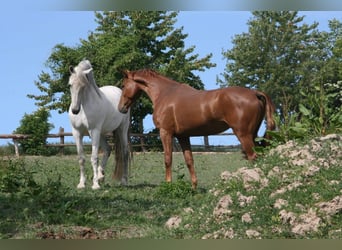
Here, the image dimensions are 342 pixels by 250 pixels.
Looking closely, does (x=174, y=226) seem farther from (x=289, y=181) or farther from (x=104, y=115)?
(x=104, y=115)

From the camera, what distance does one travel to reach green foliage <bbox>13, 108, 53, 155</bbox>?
15887 millimetres

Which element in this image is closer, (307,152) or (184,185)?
(307,152)

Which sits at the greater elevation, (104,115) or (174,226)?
(104,115)

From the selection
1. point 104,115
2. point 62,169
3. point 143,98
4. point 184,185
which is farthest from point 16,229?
point 143,98

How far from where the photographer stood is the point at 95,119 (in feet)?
27.9

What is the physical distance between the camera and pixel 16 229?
5273 millimetres

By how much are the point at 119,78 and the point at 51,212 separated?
16.3 m

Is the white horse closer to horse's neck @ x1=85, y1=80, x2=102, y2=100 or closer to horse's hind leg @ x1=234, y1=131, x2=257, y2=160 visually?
horse's neck @ x1=85, y1=80, x2=102, y2=100

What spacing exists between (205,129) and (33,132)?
934 centimetres

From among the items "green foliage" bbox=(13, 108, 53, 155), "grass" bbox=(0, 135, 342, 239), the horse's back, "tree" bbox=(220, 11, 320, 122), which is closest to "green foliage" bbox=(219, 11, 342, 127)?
"tree" bbox=(220, 11, 320, 122)

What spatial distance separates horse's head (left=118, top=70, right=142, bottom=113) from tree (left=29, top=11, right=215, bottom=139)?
1285 centimetres

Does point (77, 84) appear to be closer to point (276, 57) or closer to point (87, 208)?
point (87, 208)

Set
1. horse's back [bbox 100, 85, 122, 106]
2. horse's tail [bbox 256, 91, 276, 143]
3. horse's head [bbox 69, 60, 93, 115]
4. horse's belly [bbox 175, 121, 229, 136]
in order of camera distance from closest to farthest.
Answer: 1. horse's tail [bbox 256, 91, 276, 143]
2. horse's belly [bbox 175, 121, 229, 136]
3. horse's head [bbox 69, 60, 93, 115]
4. horse's back [bbox 100, 85, 122, 106]

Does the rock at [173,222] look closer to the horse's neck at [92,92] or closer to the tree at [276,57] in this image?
the horse's neck at [92,92]
